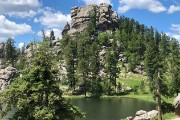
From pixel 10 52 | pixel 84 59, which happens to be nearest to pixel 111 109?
pixel 84 59

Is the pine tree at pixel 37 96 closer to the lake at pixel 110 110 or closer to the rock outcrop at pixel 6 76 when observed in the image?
the lake at pixel 110 110

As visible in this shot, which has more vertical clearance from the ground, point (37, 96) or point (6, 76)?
point (6, 76)

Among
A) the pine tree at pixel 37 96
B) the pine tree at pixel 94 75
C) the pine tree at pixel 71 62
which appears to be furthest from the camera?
the pine tree at pixel 71 62

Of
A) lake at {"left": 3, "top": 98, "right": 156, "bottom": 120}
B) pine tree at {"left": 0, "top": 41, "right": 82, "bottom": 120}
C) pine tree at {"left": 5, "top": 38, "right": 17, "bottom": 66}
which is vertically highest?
pine tree at {"left": 5, "top": 38, "right": 17, "bottom": 66}

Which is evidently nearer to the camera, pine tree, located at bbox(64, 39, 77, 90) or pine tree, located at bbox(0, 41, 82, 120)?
pine tree, located at bbox(0, 41, 82, 120)

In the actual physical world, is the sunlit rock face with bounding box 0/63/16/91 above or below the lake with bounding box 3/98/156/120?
above

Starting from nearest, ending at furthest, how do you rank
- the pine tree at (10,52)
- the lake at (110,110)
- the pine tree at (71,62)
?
the lake at (110,110) → the pine tree at (71,62) → the pine tree at (10,52)

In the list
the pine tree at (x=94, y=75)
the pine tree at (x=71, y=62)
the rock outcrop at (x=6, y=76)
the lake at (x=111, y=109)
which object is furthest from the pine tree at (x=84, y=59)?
the lake at (x=111, y=109)

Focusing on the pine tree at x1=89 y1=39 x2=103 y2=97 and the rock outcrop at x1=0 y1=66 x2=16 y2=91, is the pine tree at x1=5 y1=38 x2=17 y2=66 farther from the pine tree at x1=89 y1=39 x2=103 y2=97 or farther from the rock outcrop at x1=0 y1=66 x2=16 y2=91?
the pine tree at x1=89 y1=39 x2=103 y2=97

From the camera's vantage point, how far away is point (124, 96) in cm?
13662

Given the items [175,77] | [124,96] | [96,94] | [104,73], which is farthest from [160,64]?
[104,73]

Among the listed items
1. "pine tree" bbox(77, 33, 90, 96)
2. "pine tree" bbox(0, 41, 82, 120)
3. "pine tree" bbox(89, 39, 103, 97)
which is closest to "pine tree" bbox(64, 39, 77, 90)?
"pine tree" bbox(77, 33, 90, 96)

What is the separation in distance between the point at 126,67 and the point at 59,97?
146758 mm

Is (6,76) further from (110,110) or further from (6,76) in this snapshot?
(110,110)
